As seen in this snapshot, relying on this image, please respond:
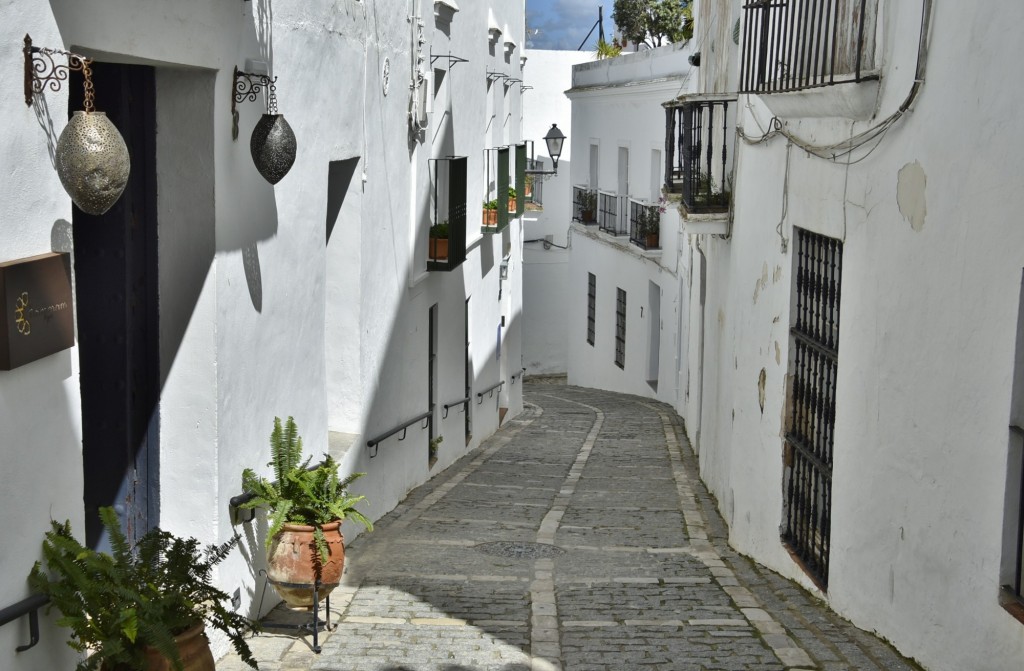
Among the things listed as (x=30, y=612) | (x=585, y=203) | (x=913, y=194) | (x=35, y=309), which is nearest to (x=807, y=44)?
(x=913, y=194)

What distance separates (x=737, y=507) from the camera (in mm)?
10711

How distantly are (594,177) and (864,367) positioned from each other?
64.0ft

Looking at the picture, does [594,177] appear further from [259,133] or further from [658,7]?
[259,133]

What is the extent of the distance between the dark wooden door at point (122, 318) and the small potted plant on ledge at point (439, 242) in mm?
6714

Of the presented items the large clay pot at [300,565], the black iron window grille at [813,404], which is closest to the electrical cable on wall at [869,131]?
the black iron window grille at [813,404]

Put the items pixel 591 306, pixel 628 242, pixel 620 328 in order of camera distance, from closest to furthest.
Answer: pixel 628 242 < pixel 620 328 < pixel 591 306

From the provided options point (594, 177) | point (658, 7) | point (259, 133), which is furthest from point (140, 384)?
point (658, 7)

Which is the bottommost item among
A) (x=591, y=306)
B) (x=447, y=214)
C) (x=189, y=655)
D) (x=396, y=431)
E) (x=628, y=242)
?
(x=591, y=306)

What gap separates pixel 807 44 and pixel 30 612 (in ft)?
20.5

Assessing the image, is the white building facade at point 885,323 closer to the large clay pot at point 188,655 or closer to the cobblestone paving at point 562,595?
the cobblestone paving at point 562,595

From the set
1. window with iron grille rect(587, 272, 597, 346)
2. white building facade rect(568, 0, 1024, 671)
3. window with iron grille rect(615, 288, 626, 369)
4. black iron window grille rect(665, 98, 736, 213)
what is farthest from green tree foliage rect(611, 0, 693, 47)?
white building facade rect(568, 0, 1024, 671)

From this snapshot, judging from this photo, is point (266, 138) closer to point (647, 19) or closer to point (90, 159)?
point (90, 159)

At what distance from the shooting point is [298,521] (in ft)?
23.3

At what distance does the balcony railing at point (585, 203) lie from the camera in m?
26.3
